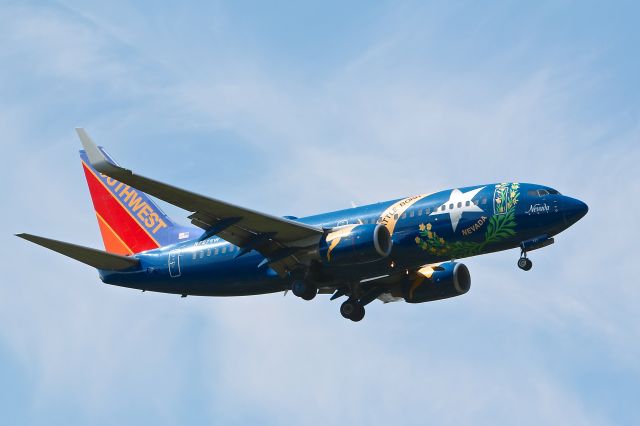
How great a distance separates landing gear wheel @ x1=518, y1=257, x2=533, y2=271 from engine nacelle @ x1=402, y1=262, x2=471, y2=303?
634 centimetres

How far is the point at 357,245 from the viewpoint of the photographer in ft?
145

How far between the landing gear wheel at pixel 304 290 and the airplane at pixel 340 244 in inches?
1.5

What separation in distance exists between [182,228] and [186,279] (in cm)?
370

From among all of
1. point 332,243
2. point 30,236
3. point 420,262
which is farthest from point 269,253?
point 30,236

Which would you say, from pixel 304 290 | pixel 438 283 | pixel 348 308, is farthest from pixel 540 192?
pixel 348 308

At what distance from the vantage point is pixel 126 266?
166 feet

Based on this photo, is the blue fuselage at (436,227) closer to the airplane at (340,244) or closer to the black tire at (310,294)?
the airplane at (340,244)

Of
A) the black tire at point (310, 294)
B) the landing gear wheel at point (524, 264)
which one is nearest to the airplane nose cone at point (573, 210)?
the landing gear wheel at point (524, 264)

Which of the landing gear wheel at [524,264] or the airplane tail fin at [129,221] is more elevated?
the airplane tail fin at [129,221]

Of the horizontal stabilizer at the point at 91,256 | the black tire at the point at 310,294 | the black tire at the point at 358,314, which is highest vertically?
the horizontal stabilizer at the point at 91,256

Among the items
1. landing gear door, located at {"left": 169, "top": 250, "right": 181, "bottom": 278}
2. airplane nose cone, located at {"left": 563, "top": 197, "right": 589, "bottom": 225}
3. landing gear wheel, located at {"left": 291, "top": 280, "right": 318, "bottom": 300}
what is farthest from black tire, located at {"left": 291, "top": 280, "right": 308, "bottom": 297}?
airplane nose cone, located at {"left": 563, "top": 197, "right": 589, "bottom": 225}

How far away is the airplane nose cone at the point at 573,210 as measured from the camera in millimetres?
43781

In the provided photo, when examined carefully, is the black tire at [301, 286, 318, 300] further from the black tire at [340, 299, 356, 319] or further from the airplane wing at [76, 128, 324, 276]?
the black tire at [340, 299, 356, 319]

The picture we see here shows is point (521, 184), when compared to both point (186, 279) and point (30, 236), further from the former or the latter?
point (30, 236)
